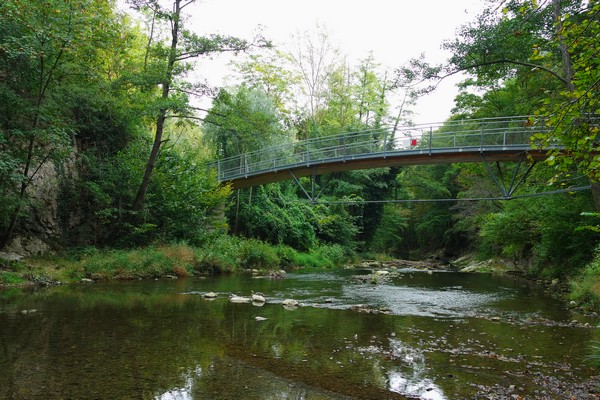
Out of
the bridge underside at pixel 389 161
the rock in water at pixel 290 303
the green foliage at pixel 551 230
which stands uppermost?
the bridge underside at pixel 389 161

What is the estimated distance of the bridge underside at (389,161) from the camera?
17516 millimetres

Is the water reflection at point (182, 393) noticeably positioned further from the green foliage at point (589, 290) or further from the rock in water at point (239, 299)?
the green foliage at point (589, 290)

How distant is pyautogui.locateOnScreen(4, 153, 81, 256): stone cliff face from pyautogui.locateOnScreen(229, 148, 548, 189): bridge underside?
9.17 meters

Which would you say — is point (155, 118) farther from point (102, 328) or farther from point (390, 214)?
point (390, 214)

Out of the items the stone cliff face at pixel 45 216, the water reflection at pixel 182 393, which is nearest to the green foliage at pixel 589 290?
the water reflection at pixel 182 393

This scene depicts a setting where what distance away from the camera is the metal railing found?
17156 millimetres

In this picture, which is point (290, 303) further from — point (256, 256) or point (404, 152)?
point (256, 256)

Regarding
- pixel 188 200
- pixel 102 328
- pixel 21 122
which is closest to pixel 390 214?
pixel 188 200

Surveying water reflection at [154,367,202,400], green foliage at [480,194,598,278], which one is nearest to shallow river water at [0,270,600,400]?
water reflection at [154,367,202,400]

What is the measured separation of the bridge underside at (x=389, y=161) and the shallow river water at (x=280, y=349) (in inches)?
324

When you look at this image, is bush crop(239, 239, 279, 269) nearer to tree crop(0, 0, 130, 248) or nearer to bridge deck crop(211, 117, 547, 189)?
bridge deck crop(211, 117, 547, 189)

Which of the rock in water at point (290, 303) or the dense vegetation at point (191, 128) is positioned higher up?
the dense vegetation at point (191, 128)

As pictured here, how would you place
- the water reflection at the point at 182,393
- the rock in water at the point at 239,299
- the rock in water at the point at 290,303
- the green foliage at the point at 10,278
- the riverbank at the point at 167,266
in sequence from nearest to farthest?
the water reflection at the point at 182,393 < the rock in water at the point at 290,303 < the rock in water at the point at 239,299 < the green foliage at the point at 10,278 < the riverbank at the point at 167,266

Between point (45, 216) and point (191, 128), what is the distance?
21.4 ft
